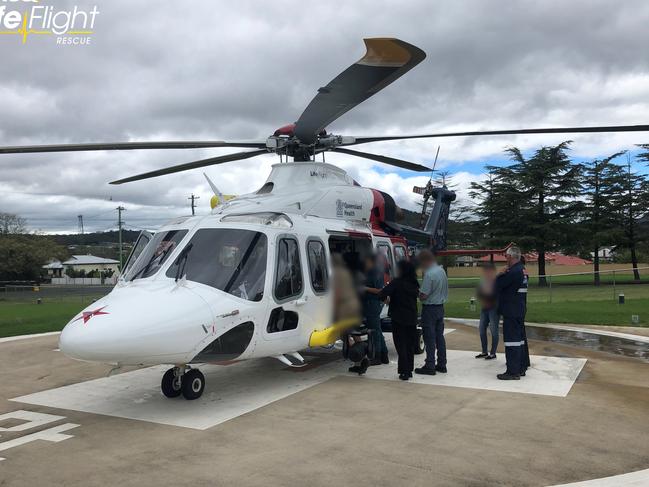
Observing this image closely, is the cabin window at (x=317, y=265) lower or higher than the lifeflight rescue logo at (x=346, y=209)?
lower

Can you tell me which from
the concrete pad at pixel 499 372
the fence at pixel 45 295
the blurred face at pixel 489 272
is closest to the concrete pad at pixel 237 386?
the concrete pad at pixel 499 372

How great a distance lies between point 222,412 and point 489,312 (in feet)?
15.8

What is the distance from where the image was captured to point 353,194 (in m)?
9.24

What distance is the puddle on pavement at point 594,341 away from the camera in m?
9.64

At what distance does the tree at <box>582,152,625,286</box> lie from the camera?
141 feet

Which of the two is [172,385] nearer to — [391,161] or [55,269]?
[391,161]

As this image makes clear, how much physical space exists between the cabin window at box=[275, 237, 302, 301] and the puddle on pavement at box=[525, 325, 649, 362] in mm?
6180

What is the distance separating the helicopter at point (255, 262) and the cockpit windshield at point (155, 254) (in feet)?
0.06

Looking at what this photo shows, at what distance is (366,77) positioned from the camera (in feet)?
19.5

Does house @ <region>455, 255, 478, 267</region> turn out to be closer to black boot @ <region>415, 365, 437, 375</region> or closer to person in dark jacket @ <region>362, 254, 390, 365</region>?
person in dark jacket @ <region>362, 254, 390, 365</region>

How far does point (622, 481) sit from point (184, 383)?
4654mm

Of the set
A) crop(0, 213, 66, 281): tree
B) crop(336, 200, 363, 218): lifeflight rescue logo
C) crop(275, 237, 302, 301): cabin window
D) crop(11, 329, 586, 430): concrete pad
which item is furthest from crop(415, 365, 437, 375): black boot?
crop(0, 213, 66, 281): tree

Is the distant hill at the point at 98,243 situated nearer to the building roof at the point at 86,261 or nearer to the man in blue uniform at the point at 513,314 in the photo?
the building roof at the point at 86,261

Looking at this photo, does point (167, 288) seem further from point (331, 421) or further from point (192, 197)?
point (192, 197)
